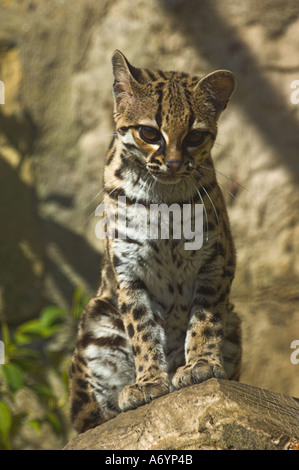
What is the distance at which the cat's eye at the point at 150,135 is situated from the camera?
14.6 feet

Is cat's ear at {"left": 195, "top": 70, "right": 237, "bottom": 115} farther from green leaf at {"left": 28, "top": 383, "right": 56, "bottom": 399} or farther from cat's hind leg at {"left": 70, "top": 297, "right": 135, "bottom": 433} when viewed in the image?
green leaf at {"left": 28, "top": 383, "right": 56, "bottom": 399}

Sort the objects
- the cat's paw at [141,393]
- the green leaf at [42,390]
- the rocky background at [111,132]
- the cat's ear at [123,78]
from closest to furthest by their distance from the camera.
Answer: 1. the cat's paw at [141,393]
2. the cat's ear at [123,78]
3. the green leaf at [42,390]
4. the rocky background at [111,132]

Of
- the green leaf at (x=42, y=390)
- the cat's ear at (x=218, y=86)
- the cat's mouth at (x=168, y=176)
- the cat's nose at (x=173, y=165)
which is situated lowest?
A: the green leaf at (x=42, y=390)

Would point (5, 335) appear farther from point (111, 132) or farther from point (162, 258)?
point (162, 258)

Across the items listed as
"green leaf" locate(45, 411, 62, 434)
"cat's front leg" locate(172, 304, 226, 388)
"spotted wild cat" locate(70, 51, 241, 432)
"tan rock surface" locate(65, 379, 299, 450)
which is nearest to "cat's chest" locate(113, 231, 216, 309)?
"spotted wild cat" locate(70, 51, 241, 432)

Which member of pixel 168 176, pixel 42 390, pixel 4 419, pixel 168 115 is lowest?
pixel 4 419

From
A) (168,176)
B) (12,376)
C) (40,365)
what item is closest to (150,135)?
(168,176)

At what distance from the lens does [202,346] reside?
4.71m

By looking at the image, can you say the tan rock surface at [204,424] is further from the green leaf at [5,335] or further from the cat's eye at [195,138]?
the green leaf at [5,335]

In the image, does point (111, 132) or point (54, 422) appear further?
point (111, 132)

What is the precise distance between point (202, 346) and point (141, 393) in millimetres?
554

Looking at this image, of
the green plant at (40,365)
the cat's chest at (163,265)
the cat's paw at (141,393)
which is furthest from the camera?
the green plant at (40,365)

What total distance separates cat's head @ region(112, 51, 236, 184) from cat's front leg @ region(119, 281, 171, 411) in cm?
92

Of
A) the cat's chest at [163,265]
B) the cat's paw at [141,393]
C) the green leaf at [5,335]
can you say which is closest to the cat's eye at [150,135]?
the cat's chest at [163,265]
